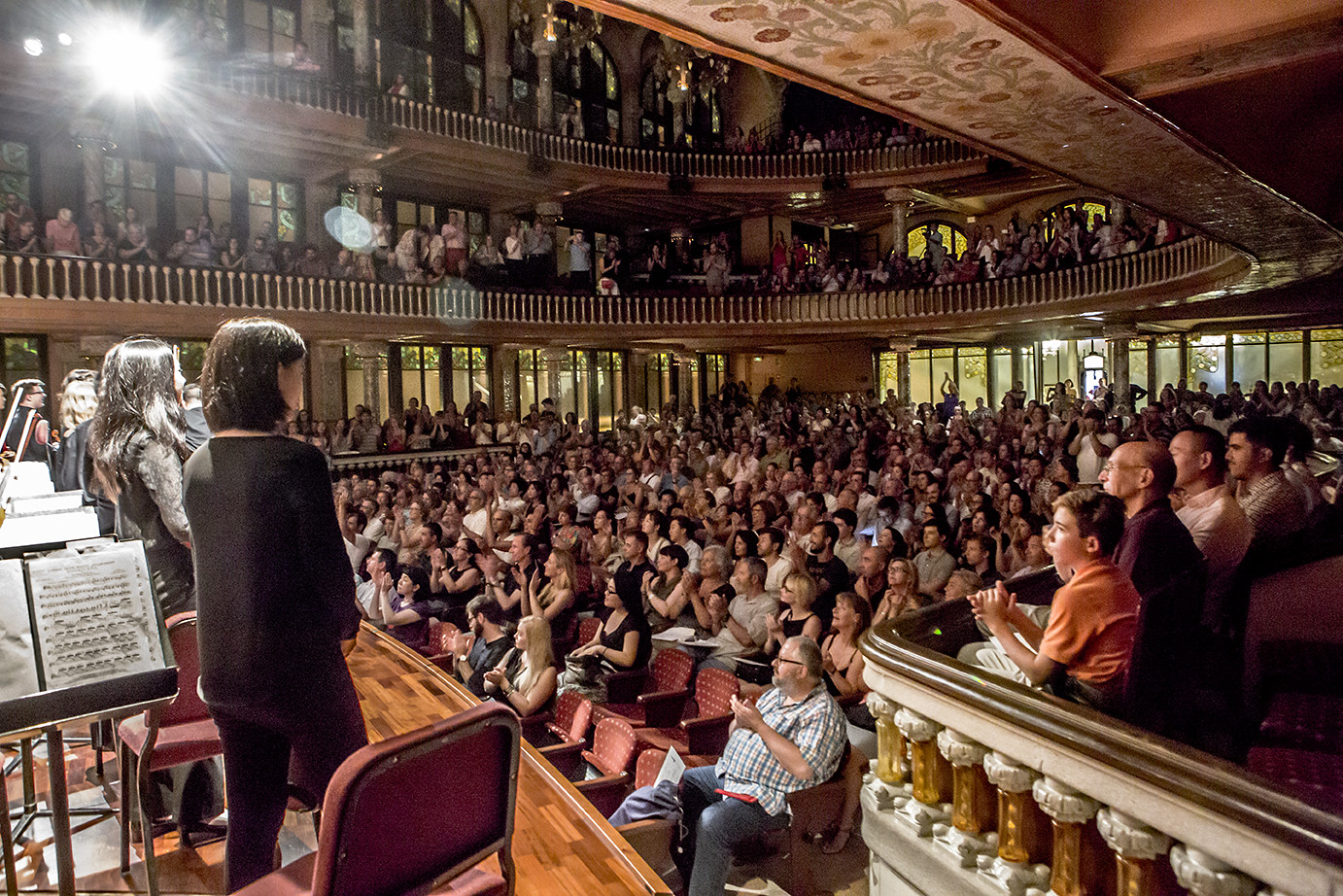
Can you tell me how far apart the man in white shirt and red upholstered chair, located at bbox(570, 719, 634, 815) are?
2204 millimetres

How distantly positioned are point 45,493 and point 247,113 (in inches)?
468

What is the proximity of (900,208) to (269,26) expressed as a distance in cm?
1295

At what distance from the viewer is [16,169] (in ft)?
41.9

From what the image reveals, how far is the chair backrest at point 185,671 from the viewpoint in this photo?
2521 mm

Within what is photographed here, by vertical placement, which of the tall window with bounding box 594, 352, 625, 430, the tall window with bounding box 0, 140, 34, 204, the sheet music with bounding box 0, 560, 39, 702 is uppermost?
the tall window with bounding box 0, 140, 34, 204

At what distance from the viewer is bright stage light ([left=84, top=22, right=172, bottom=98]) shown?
464 inches

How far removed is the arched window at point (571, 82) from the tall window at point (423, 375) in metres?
5.13

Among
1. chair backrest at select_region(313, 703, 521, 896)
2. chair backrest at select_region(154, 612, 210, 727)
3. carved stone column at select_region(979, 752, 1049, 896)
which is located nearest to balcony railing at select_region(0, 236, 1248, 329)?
carved stone column at select_region(979, 752, 1049, 896)

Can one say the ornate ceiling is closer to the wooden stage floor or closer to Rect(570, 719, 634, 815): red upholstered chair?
the wooden stage floor

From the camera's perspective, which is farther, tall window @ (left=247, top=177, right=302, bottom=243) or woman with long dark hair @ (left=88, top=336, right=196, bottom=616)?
tall window @ (left=247, top=177, right=302, bottom=243)

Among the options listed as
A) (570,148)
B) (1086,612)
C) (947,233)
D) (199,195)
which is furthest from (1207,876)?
(947,233)

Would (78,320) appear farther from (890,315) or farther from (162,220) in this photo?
(890,315)

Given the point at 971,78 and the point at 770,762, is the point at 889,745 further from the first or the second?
the point at 971,78

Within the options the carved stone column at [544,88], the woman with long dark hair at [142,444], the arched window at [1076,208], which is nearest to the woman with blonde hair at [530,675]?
the woman with long dark hair at [142,444]
